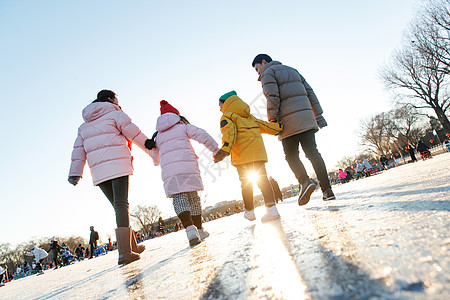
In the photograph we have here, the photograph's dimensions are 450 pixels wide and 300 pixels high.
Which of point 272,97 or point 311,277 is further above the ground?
point 272,97

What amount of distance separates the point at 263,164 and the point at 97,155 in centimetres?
185

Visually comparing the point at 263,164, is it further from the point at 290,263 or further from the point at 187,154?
the point at 290,263

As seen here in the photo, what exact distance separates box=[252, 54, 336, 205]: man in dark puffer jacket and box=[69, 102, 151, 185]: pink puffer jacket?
5.54 feet

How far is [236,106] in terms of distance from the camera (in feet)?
10.1

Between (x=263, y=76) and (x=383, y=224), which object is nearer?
(x=383, y=224)

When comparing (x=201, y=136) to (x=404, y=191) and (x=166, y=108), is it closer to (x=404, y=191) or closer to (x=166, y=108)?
(x=166, y=108)

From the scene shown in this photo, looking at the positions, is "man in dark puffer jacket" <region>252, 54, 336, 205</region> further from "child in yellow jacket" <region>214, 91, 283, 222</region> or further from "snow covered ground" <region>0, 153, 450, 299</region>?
"snow covered ground" <region>0, 153, 450, 299</region>

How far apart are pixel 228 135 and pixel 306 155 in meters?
1.11

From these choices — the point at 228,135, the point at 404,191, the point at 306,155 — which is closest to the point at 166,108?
the point at 228,135

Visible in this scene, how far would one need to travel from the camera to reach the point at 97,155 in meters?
2.89

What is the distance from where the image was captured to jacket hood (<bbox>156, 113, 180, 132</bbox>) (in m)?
3.19

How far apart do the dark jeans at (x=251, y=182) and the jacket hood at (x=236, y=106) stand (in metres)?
0.61


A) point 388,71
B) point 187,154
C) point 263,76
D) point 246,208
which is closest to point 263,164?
point 246,208

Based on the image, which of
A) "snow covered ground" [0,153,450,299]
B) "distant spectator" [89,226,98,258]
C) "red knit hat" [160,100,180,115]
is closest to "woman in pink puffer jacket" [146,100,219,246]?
"red knit hat" [160,100,180,115]
